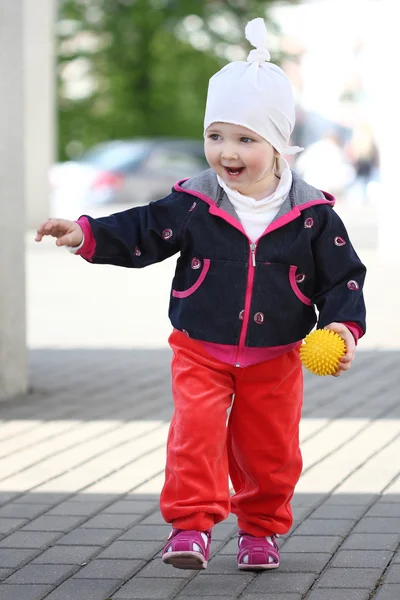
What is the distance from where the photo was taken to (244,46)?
36.8m

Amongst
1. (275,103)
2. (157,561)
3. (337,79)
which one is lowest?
(157,561)

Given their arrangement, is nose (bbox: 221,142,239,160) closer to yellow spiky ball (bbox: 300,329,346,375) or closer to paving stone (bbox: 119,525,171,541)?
yellow spiky ball (bbox: 300,329,346,375)

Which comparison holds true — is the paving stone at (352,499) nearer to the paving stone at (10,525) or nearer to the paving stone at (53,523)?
the paving stone at (53,523)

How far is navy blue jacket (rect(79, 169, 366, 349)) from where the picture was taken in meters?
3.72

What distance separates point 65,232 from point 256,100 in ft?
2.14

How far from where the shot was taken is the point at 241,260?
3711mm

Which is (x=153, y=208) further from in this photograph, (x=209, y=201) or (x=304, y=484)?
(x=304, y=484)

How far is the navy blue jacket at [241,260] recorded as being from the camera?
3.72m

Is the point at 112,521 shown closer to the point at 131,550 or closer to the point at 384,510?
the point at 131,550

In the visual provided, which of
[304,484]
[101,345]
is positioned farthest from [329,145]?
[304,484]

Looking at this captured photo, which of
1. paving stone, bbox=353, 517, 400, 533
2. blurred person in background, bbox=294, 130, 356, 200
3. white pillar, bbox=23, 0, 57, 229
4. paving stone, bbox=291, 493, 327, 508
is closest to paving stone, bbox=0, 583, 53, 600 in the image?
paving stone, bbox=353, 517, 400, 533

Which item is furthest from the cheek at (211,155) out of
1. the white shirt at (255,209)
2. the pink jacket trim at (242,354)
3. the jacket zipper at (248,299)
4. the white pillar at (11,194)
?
the white pillar at (11,194)

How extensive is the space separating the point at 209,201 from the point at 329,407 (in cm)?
302

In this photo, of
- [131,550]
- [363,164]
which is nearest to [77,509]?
[131,550]
